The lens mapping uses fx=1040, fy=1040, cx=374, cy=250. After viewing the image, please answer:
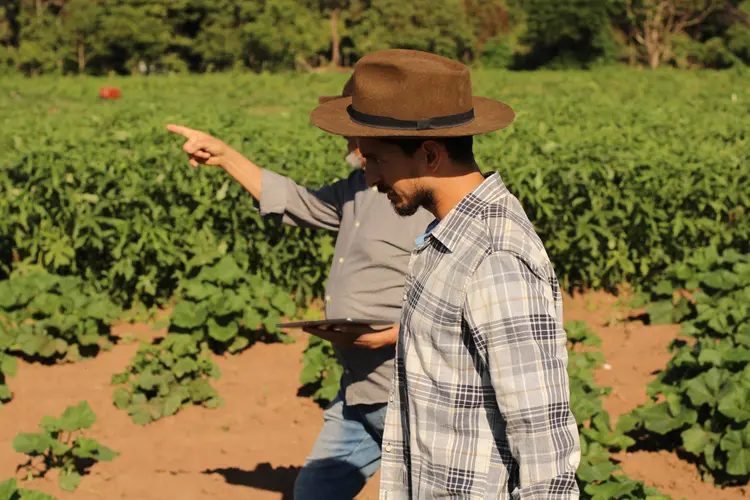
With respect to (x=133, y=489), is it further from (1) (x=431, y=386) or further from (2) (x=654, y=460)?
(1) (x=431, y=386)

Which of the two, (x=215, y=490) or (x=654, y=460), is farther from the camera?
(x=654, y=460)

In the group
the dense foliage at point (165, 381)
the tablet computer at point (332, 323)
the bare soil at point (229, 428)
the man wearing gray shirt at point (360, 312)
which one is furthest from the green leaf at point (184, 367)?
the tablet computer at point (332, 323)

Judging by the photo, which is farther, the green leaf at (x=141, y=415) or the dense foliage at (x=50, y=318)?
the dense foliage at (x=50, y=318)

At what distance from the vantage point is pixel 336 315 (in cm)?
378

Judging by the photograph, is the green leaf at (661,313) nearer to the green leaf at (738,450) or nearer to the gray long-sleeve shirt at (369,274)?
the green leaf at (738,450)

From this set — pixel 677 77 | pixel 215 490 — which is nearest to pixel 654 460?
pixel 215 490

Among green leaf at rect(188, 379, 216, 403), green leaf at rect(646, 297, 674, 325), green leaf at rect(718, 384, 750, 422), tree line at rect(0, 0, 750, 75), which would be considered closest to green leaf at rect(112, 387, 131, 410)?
green leaf at rect(188, 379, 216, 403)

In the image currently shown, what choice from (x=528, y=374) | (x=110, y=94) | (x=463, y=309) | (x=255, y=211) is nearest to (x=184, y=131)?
(x=463, y=309)

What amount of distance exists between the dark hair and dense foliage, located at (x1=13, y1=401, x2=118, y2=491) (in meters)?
3.34

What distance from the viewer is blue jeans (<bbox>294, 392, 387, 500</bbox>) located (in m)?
3.78

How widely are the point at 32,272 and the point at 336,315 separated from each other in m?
4.32

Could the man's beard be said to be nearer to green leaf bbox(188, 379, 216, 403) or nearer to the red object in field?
green leaf bbox(188, 379, 216, 403)

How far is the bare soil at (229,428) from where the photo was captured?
531 centimetres

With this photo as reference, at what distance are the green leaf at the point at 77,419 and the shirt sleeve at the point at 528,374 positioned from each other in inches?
136
